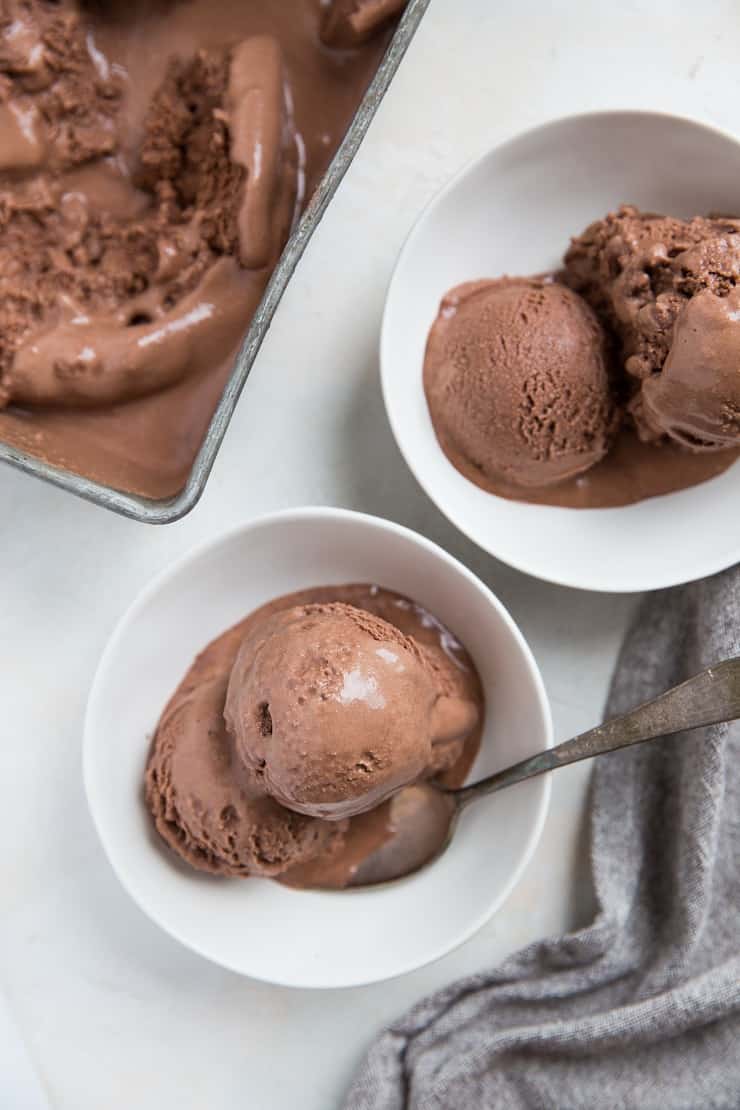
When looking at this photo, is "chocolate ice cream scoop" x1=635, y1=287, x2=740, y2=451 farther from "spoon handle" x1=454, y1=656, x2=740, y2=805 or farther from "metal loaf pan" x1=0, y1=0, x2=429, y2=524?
"metal loaf pan" x1=0, y1=0, x2=429, y2=524

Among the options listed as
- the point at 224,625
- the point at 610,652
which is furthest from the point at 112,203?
the point at 610,652

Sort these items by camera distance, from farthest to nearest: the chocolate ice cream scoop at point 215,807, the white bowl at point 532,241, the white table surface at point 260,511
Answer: the white table surface at point 260,511 → the white bowl at point 532,241 → the chocolate ice cream scoop at point 215,807

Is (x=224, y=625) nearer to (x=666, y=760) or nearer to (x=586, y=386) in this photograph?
(x=586, y=386)

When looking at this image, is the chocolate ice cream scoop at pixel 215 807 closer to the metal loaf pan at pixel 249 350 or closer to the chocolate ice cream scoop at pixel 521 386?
the metal loaf pan at pixel 249 350

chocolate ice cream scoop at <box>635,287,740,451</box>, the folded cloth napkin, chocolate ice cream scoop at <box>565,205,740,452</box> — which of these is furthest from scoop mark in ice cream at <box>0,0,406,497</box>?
the folded cloth napkin

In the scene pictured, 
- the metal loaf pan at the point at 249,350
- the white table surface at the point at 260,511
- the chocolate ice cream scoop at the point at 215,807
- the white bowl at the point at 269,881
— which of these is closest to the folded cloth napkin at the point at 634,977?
the white table surface at the point at 260,511

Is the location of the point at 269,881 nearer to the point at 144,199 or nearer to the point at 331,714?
the point at 331,714
